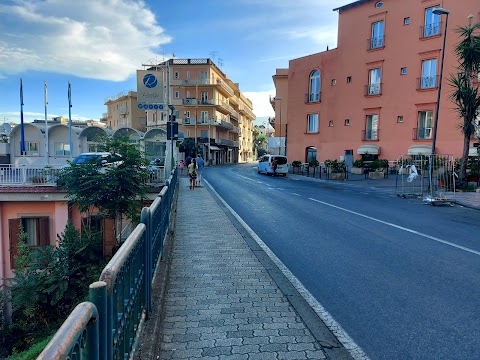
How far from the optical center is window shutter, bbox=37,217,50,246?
16281mm

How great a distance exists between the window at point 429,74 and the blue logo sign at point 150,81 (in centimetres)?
2270

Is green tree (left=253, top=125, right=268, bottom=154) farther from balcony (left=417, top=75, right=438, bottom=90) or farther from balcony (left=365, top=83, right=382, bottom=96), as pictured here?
balcony (left=417, top=75, right=438, bottom=90)

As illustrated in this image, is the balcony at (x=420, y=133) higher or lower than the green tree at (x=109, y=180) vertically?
higher

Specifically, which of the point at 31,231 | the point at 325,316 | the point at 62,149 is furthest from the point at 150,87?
the point at 62,149

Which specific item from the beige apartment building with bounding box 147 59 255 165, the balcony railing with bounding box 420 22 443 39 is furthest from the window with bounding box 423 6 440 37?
the beige apartment building with bounding box 147 59 255 165

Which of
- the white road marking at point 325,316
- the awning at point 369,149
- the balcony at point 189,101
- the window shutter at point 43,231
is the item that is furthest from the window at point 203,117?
the white road marking at point 325,316

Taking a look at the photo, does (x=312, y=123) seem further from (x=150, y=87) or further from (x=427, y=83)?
(x=150, y=87)

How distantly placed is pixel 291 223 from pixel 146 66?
61.5 ft

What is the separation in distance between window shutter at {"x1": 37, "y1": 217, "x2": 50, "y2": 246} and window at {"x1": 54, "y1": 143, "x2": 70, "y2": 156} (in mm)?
19313

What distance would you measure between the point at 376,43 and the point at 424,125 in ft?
29.9

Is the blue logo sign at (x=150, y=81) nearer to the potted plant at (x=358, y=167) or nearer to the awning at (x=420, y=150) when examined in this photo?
the potted plant at (x=358, y=167)

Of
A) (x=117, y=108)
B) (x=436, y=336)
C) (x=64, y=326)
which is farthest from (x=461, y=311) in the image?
(x=117, y=108)

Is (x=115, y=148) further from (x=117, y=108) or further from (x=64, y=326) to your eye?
(x=117, y=108)

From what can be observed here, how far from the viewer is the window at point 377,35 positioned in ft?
100
